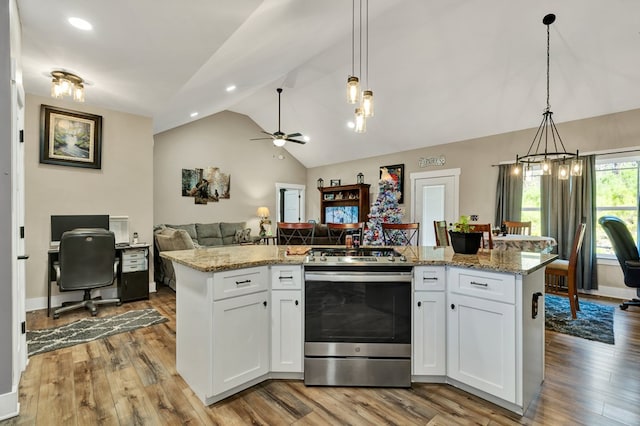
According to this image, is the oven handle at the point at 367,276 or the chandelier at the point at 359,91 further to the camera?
the chandelier at the point at 359,91

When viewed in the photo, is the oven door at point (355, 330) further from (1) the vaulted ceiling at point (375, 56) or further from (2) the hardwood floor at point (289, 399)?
(1) the vaulted ceiling at point (375, 56)

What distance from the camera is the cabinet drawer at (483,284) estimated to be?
1886 millimetres

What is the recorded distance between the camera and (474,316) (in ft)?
6.69

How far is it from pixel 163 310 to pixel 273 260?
2.60 metres

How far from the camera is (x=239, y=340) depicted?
81.7 inches

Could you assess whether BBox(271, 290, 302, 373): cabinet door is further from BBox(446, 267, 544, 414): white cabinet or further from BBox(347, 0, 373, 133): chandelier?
BBox(347, 0, 373, 133): chandelier

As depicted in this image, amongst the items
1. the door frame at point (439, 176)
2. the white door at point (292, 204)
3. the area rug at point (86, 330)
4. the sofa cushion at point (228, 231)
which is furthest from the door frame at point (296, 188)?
the area rug at point (86, 330)

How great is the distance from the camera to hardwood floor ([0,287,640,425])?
1.87m

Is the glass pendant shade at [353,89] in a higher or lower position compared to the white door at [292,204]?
higher

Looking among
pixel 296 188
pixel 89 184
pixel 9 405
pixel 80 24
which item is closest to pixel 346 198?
pixel 296 188

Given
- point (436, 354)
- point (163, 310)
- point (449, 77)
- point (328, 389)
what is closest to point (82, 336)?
point (163, 310)

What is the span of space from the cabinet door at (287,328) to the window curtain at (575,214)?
4.71 m

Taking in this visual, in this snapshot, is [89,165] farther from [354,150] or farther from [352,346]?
[354,150]

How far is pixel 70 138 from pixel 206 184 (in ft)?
11.0
